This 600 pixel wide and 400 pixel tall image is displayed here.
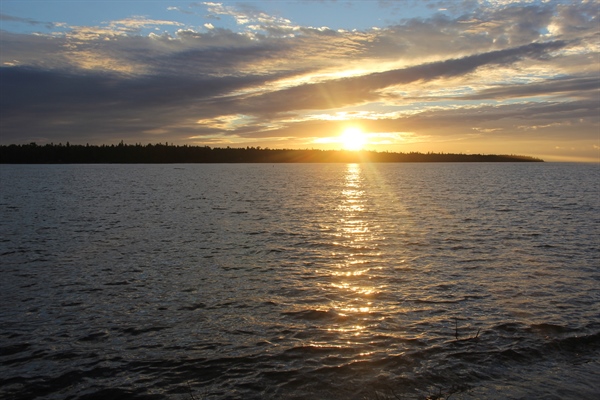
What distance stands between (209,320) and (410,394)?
789 cm

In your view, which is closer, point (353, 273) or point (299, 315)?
point (299, 315)

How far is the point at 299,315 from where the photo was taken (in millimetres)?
17141

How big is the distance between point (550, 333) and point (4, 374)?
1580cm

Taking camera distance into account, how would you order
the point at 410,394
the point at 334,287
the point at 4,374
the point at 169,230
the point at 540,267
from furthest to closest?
the point at 169,230 < the point at 540,267 < the point at 334,287 < the point at 4,374 < the point at 410,394

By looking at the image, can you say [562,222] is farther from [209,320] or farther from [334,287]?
[209,320]

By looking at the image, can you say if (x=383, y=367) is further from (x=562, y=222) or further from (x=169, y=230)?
(x=562, y=222)

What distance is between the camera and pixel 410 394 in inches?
445

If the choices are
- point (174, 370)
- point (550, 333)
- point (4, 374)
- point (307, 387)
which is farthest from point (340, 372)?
point (4, 374)

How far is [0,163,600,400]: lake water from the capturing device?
12.1 m

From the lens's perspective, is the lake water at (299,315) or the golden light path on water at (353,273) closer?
the lake water at (299,315)

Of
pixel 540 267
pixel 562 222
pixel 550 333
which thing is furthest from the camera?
pixel 562 222

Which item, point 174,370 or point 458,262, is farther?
point 458,262

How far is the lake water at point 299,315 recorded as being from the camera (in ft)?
39.6

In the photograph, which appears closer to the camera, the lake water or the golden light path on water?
the lake water
